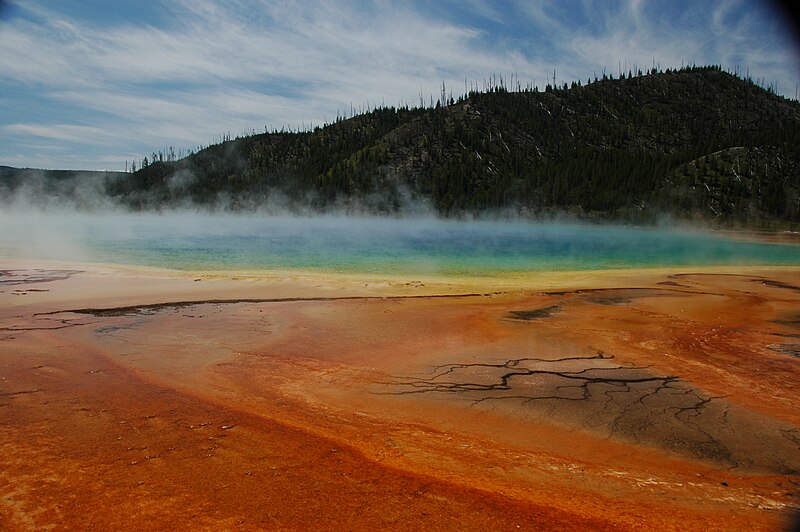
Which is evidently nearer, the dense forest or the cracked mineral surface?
the cracked mineral surface

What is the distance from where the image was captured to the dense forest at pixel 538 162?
95375 mm

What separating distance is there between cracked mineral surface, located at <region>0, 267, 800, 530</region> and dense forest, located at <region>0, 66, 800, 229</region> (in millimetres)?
89016

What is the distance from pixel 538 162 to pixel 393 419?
145110mm

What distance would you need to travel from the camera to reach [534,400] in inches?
254

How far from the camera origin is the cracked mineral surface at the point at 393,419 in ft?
12.7

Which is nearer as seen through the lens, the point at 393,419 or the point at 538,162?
the point at 393,419

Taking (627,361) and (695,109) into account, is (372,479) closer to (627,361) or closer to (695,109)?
(627,361)

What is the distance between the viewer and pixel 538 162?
142125mm

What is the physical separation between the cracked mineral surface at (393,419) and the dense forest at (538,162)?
89016mm

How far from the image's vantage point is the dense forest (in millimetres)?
95375

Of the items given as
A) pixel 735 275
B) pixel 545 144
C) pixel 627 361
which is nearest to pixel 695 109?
pixel 545 144

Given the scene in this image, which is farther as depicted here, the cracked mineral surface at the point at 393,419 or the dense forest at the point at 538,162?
the dense forest at the point at 538,162

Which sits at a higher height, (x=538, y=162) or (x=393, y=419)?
(x=538, y=162)

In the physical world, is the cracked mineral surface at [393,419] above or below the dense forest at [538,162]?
below
